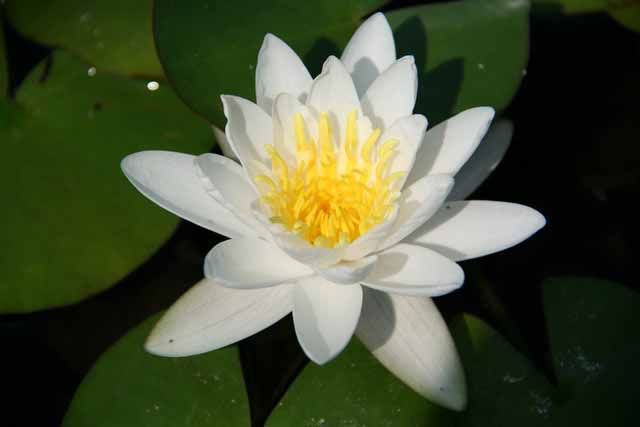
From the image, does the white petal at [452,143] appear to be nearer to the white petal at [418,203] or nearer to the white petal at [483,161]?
the white petal at [418,203]

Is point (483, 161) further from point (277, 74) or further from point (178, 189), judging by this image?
point (178, 189)

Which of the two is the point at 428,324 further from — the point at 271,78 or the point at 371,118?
→ the point at 271,78

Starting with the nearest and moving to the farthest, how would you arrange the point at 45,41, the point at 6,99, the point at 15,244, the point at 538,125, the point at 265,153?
the point at 265,153
the point at 15,244
the point at 6,99
the point at 45,41
the point at 538,125

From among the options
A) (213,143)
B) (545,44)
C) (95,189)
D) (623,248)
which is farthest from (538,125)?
(95,189)

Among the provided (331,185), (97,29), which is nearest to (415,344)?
(331,185)

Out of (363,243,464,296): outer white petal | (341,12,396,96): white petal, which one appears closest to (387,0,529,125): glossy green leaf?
(341,12,396,96): white petal

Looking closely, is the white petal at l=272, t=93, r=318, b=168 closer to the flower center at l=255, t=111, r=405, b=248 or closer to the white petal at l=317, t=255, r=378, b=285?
the flower center at l=255, t=111, r=405, b=248

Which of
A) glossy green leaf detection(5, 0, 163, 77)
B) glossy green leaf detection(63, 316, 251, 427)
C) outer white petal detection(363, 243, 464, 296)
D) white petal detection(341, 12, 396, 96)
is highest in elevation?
glossy green leaf detection(5, 0, 163, 77)
